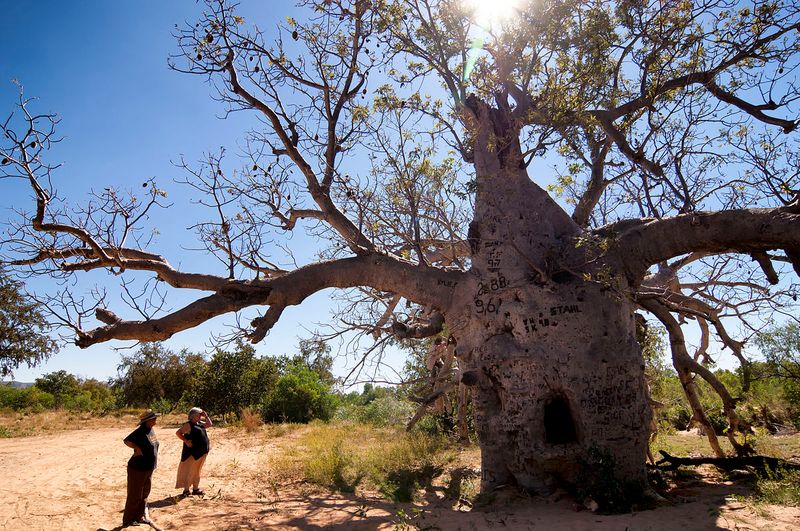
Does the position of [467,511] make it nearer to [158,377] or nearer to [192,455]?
[192,455]

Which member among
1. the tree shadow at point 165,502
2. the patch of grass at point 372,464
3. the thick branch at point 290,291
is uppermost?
the thick branch at point 290,291

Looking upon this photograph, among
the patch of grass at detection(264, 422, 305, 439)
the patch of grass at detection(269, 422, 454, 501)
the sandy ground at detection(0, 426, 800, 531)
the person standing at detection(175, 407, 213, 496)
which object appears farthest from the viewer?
the patch of grass at detection(264, 422, 305, 439)

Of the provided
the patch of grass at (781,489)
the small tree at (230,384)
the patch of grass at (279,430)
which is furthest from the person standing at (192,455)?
the small tree at (230,384)

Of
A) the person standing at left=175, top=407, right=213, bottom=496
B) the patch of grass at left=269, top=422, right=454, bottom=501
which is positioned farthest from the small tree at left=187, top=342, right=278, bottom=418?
the person standing at left=175, top=407, right=213, bottom=496

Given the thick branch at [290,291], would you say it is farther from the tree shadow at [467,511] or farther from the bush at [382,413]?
the bush at [382,413]

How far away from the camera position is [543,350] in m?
5.58

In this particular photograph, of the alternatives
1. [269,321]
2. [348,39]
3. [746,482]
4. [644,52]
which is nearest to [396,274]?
[269,321]

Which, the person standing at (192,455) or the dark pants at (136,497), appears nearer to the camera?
the dark pants at (136,497)

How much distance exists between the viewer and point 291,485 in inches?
286

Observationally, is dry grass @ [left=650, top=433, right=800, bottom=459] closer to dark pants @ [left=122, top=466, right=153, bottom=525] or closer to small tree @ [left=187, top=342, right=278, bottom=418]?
dark pants @ [left=122, top=466, right=153, bottom=525]

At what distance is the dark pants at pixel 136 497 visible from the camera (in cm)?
513

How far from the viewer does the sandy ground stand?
171 inches

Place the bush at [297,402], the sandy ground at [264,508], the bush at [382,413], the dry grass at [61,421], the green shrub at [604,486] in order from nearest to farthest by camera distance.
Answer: the sandy ground at [264,508] < the green shrub at [604,486] < the dry grass at [61,421] < the bush at [382,413] < the bush at [297,402]

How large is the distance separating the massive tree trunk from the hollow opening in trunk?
0.01m
